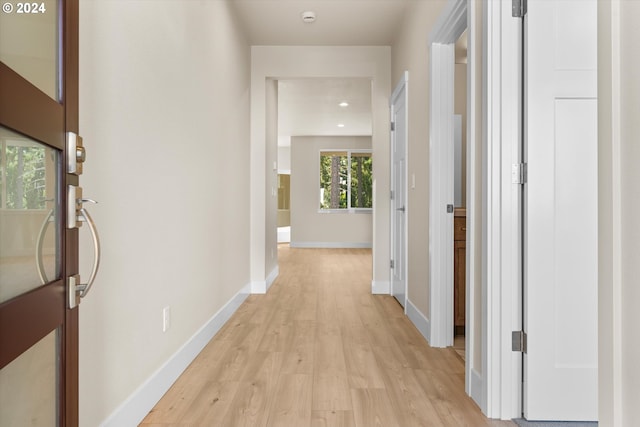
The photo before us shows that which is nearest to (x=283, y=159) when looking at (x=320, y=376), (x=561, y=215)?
(x=320, y=376)

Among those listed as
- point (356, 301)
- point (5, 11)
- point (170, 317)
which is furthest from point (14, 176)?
point (356, 301)

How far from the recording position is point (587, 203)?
1690 mm

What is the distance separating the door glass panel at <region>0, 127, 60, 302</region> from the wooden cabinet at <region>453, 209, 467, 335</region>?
8.00ft

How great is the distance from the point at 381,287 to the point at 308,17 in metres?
2.72

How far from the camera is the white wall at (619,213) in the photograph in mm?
946

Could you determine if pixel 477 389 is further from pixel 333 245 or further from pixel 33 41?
pixel 333 245

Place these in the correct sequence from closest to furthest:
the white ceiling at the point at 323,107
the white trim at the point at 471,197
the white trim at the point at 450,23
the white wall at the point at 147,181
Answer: the white wall at the point at 147,181
the white trim at the point at 471,197
the white trim at the point at 450,23
the white ceiling at the point at 323,107

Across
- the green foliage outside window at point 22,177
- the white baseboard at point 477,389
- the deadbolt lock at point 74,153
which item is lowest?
the white baseboard at point 477,389

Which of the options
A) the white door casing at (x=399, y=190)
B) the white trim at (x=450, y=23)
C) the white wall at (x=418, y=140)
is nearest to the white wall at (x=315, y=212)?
the white door casing at (x=399, y=190)

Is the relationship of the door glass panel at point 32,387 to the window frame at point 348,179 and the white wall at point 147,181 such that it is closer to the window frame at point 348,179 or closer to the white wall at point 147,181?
the white wall at point 147,181

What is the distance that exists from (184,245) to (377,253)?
2.48 meters

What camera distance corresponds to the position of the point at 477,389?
6.07 feet

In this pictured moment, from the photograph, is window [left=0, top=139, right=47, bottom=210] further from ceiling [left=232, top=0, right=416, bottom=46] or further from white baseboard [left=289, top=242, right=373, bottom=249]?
white baseboard [left=289, top=242, right=373, bottom=249]

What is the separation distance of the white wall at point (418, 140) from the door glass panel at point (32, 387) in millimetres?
2296
